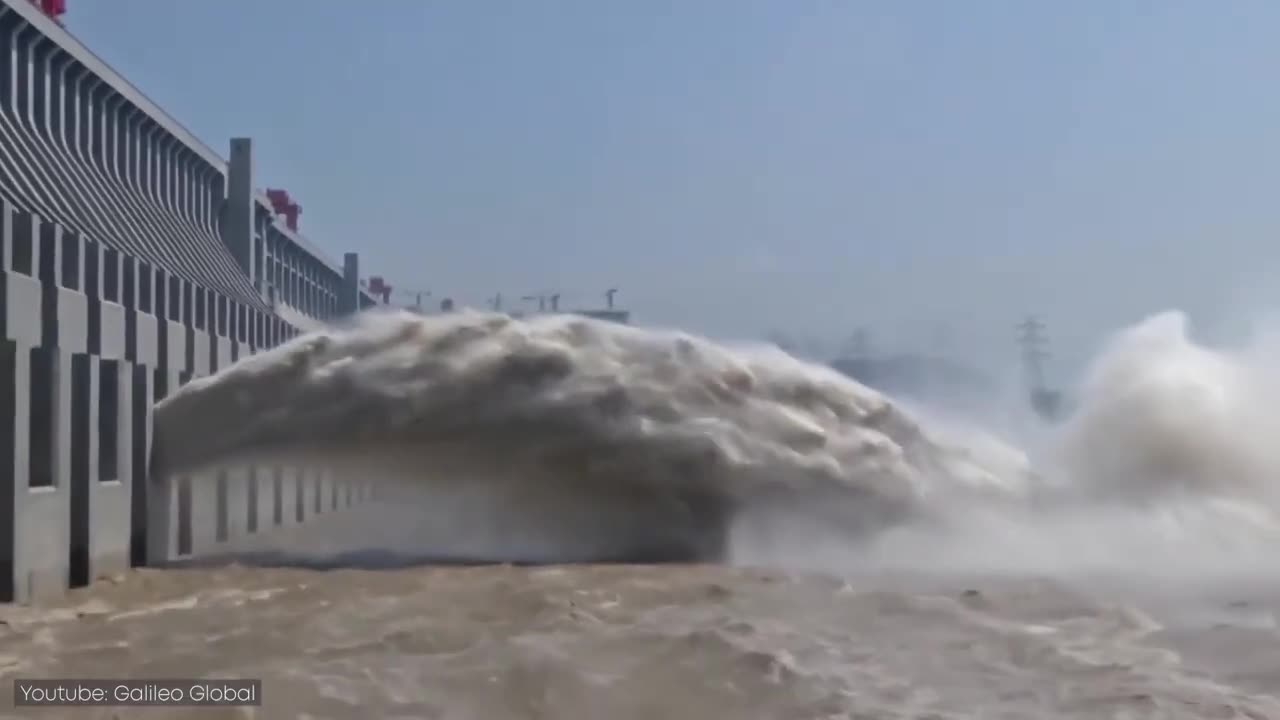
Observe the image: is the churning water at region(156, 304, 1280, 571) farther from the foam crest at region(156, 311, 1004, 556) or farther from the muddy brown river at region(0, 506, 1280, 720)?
the muddy brown river at region(0, 506, 1280, 720)

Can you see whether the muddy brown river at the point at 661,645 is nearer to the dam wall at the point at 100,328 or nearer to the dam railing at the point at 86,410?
the dam railing at the point at 86,410

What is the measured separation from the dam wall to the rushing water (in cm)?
94

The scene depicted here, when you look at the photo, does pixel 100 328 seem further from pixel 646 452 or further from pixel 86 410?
pixel 646 452

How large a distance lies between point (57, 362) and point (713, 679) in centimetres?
932

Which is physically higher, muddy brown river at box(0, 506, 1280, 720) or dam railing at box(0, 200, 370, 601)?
dam railing at box(0, 200, 370, 601)

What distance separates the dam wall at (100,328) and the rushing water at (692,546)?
0.94 metres

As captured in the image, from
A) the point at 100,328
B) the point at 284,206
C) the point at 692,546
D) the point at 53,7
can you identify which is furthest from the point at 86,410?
the point at 284,206

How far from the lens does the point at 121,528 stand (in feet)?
62.5

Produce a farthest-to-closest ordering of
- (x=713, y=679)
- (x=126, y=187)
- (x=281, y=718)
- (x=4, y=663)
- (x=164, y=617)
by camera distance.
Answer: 1. (x=126, y=187)
2. (x=164, y=617)
3. (x=4, y=663)
4. (x=713, y=679)
5. (x=281, y=718)

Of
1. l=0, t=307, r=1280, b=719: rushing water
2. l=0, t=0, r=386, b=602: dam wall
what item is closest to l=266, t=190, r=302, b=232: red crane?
l=0, t=0, r=386, b=602: dam wall

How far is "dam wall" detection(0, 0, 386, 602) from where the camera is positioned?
1609 cm

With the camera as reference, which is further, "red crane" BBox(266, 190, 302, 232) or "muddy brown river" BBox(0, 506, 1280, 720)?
"red crane" BBox(266, 190, 302, 232)

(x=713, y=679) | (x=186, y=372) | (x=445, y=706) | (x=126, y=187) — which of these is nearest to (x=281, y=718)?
(x=445, y=706)

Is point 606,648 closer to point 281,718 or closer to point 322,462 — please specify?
point 281,718
